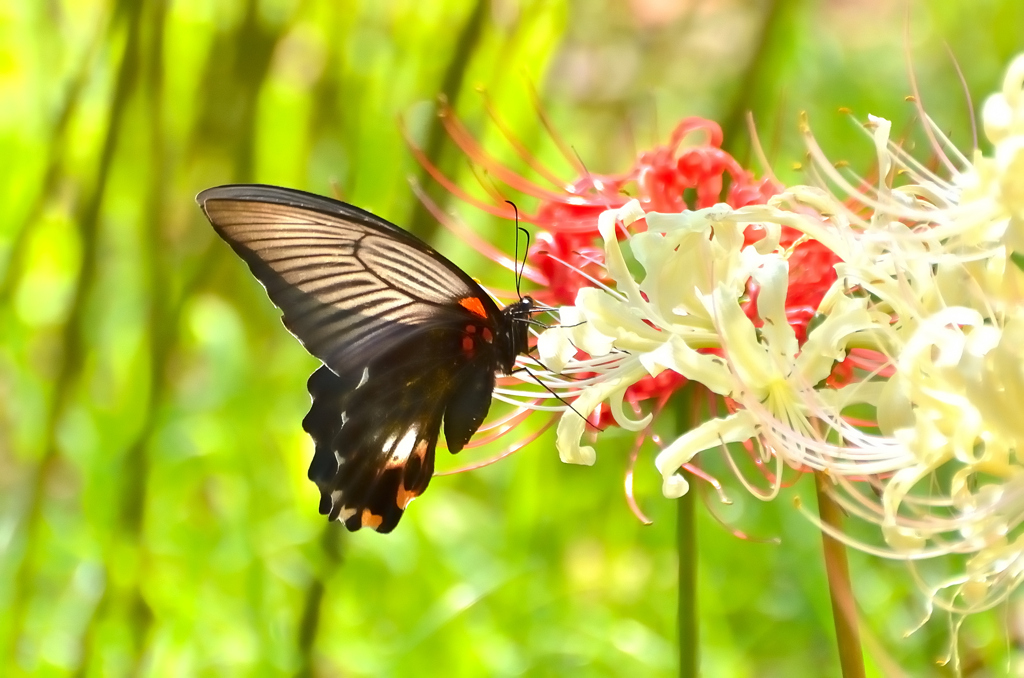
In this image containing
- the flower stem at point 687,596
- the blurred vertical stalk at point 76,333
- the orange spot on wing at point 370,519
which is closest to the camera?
the flower stem at point 687,596

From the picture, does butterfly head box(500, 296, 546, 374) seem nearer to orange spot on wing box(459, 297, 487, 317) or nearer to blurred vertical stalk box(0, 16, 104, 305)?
orange spot on wing box(459, 297, 487, 317)

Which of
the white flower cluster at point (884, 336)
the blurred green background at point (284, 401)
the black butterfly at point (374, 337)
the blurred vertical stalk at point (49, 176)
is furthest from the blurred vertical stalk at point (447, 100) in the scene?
the white flower cluster at point (884, 336)

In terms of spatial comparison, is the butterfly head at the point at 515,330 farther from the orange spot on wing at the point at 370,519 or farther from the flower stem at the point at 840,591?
the flower stem at the point at 840,591

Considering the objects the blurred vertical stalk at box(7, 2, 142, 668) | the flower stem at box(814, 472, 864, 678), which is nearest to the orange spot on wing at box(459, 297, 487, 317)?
the flower stem at box(814, 472, 864, 678)

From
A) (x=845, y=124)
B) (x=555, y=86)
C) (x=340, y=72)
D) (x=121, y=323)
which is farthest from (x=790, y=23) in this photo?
(x=121, y=323)

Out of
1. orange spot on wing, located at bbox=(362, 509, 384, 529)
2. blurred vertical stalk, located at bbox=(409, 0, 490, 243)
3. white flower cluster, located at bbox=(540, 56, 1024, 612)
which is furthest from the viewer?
blurred vertical stalk, located at bbox=(409, 0, 490, 243)

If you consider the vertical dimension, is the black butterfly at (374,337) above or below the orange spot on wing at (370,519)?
above
